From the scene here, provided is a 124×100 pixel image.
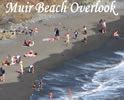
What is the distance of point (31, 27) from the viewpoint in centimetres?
6069

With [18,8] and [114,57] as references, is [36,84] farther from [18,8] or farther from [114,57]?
[18,8]

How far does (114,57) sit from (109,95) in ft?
32.3

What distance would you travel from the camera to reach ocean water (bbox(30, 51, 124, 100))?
140 ft

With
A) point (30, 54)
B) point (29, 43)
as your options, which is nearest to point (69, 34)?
point (29, 43)

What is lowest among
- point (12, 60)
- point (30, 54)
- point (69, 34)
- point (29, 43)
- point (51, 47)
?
point (12, 60)

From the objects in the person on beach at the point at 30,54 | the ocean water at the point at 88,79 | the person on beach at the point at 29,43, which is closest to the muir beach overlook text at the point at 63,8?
the person on beach at the point at 29,43

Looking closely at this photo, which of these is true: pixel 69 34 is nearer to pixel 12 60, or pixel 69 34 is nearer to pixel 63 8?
pixel 12 60

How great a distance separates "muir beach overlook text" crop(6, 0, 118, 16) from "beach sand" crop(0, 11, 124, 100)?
2.15m

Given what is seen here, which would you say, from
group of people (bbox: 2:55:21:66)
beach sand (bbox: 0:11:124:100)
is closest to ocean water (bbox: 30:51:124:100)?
beach sand (bbox: 0:11:124:100)

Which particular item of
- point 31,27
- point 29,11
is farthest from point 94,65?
point 29,11

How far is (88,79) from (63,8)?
22.8 meters

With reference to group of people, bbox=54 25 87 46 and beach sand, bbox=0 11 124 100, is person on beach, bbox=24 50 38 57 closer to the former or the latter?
beach sand, bbox=0 11 124 100

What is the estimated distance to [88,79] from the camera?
4619 cm

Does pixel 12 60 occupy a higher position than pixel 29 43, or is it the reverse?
pixel 29 43
